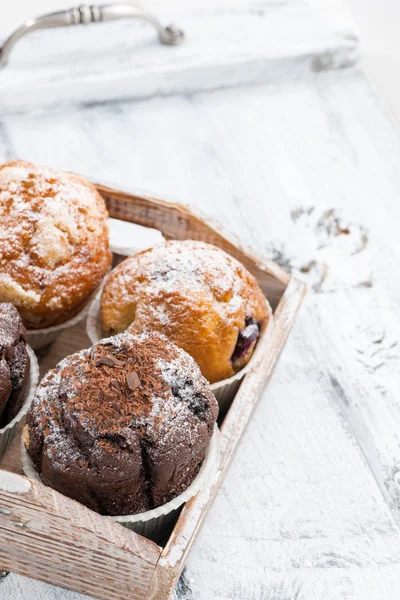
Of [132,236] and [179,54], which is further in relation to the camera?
[179,54]

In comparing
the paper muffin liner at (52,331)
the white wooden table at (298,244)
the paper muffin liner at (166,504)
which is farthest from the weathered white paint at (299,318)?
the paper muffin liner at (52,331)

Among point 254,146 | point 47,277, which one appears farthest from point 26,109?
point 47,277

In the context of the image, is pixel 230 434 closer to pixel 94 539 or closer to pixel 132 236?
pixel 94 539

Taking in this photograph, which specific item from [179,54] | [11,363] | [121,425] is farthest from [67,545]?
[179,54]

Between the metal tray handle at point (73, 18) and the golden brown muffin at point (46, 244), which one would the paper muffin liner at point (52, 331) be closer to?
the golden brown muffin at point (46, 244)

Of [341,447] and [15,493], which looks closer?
[15,493]

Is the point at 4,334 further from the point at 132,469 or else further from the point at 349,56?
the point at 349,56
